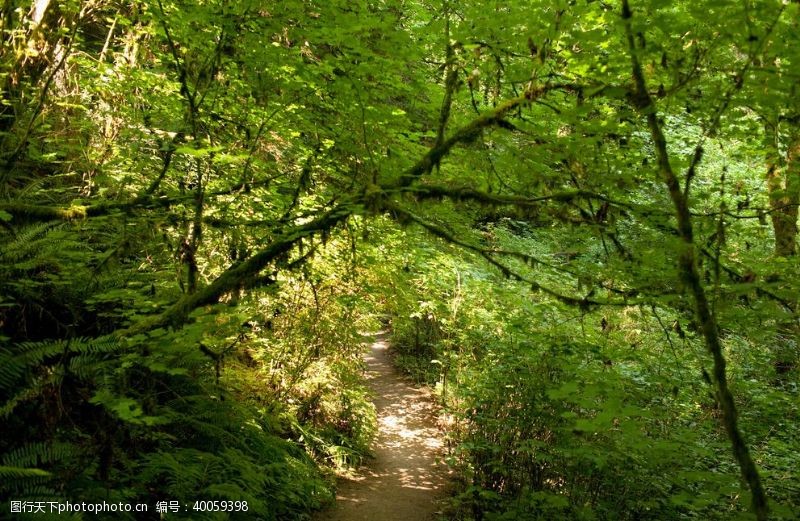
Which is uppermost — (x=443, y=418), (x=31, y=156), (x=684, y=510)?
(x=31, y=156)

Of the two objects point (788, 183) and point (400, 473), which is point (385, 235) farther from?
point (788, 183)

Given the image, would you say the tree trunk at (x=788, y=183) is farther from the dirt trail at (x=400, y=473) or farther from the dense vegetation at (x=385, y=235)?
the dirt trail at (x=400, y=473)

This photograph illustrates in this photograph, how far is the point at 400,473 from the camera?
8.75 metres

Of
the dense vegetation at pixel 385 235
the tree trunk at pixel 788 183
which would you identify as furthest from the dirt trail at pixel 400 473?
the tree trunk at pixel 788 183

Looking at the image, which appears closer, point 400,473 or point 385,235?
point 385,235

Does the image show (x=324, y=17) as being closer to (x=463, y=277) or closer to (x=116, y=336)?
(x=116, y=336)

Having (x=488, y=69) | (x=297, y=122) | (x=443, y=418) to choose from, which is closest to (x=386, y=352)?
(x=443, y=418)

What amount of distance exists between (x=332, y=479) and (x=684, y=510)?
5.06 m

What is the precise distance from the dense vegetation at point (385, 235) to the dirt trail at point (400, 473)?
1.81 feet

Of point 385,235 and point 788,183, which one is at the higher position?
point 788,183

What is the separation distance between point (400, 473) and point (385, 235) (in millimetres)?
4701

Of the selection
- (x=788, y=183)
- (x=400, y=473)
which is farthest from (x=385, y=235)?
(x=788, y=183)

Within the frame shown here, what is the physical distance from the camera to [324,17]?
16.2ft

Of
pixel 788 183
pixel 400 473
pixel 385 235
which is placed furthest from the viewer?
pixel 400 473
